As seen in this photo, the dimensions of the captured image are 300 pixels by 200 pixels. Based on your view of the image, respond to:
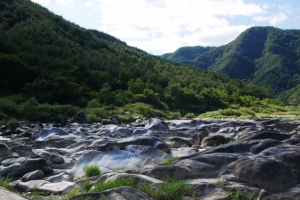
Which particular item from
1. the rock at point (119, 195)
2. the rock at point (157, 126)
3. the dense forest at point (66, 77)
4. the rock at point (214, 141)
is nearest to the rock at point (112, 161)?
the rock at point (119, 195)

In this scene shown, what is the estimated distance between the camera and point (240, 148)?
10453 millimetres

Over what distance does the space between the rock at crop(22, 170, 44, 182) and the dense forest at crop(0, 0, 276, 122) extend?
27079 mm

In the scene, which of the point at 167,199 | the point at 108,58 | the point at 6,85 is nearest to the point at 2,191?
the point at 167,199

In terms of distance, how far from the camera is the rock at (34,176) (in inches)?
391

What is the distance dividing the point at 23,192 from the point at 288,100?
158339 millimetres

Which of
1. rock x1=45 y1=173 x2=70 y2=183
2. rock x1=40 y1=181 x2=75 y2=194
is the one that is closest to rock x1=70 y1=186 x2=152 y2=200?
rock x1=40 y1=181 x2=75 y2=194

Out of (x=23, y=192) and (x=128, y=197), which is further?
(x=23, y=192)

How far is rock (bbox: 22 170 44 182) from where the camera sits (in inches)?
391

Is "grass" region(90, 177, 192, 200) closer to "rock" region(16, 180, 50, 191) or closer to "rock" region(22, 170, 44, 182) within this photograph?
"rock" region(16, 180, 50, 191)

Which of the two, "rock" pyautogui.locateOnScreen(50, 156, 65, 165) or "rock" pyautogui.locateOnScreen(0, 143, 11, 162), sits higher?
"rock" pyautogui.locateOnScreen(0, 143, 11, 162)

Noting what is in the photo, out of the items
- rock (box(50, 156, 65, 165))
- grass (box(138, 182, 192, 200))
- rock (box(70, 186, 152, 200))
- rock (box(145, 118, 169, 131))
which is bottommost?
rock (box(145, 118, 169, 131))

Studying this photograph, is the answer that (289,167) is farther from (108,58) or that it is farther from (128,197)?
(108,58)

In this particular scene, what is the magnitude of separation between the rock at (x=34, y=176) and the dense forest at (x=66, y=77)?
27079mm


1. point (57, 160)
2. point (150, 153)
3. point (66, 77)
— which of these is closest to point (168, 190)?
point (150, 153)
